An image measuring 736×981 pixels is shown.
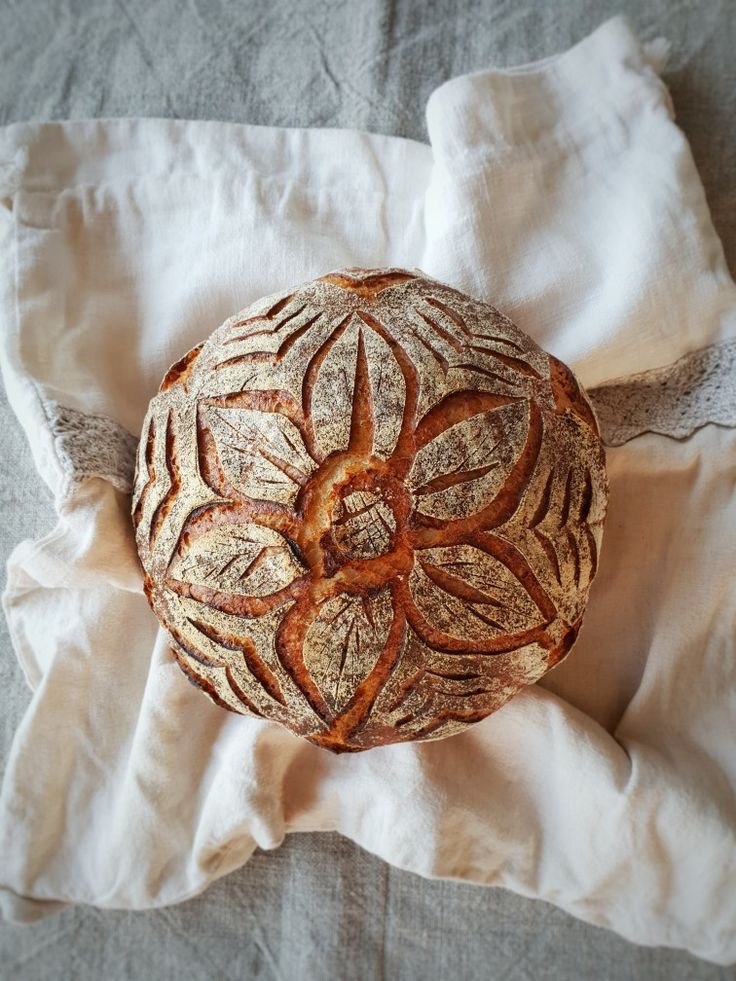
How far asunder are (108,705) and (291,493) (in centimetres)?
50

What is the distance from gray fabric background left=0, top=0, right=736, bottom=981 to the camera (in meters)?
1.14

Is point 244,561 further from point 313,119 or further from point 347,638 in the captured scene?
point 313,119

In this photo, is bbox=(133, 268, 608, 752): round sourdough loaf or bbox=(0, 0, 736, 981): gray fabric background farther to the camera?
bbox=(0, 0, 736, 981): gray fabric background

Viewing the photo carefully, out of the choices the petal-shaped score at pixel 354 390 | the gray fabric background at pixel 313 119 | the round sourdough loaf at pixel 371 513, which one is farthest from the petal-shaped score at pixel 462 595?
the gray fabric background at pixel 313 119

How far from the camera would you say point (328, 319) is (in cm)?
78

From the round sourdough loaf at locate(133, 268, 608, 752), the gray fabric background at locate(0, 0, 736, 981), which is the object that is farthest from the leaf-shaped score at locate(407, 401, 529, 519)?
the gray fabric background at locate(0, 0, 736, 981)

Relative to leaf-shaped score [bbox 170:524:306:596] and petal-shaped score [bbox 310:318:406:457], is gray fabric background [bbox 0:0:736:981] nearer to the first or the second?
leaf-shaped score [bbox 170:524:306:596]

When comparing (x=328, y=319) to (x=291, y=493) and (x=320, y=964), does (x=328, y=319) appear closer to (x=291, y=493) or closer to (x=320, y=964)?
(x=291, y=493)

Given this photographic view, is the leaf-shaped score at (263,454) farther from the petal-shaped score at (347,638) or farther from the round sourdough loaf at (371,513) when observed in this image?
the petal-shaped score at (347,638)

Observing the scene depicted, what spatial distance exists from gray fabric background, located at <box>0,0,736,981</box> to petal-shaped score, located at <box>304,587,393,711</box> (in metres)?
0.50

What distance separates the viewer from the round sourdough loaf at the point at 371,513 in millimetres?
727

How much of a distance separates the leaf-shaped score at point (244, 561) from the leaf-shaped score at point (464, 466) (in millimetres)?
129

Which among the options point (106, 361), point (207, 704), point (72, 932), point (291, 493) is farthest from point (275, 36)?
point (72, 932)

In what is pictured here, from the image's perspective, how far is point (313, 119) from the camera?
118 cm
